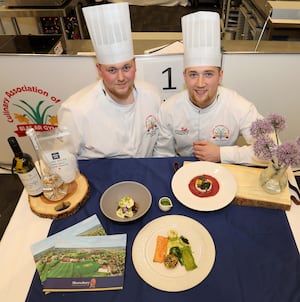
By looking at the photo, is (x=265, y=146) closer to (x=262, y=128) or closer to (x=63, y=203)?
(x=262, y=128)

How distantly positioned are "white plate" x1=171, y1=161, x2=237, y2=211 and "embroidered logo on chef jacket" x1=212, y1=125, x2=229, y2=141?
28 centimetres

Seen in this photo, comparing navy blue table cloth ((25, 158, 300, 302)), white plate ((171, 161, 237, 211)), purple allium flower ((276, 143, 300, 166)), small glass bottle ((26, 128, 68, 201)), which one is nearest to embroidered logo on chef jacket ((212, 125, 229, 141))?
white plate ((171, 161, 237, 211))

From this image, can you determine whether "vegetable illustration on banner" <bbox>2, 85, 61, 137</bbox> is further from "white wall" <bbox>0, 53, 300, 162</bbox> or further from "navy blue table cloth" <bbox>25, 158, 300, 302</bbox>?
"navy blue table cloth" <bbox>25, 158, 300, 302</bbox>

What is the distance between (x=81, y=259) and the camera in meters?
0.90

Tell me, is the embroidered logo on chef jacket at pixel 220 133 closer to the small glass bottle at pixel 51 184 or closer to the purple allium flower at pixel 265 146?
the purple allium flower at pixel 265 146

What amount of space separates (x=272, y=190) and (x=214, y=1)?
115 inches

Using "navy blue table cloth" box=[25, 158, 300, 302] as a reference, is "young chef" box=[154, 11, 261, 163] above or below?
above

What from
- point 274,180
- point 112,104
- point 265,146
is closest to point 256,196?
point 274,180

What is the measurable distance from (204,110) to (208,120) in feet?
0.18

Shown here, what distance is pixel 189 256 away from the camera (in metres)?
0.89

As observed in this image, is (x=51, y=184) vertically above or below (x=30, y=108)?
above

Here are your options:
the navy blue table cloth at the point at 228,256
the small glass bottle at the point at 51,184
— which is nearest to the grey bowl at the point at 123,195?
the navy blue table cloth at the point at 228,256

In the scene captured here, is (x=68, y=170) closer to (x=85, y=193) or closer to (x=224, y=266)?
(x=85, y=193)

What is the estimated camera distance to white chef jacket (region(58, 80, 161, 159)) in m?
1.32
